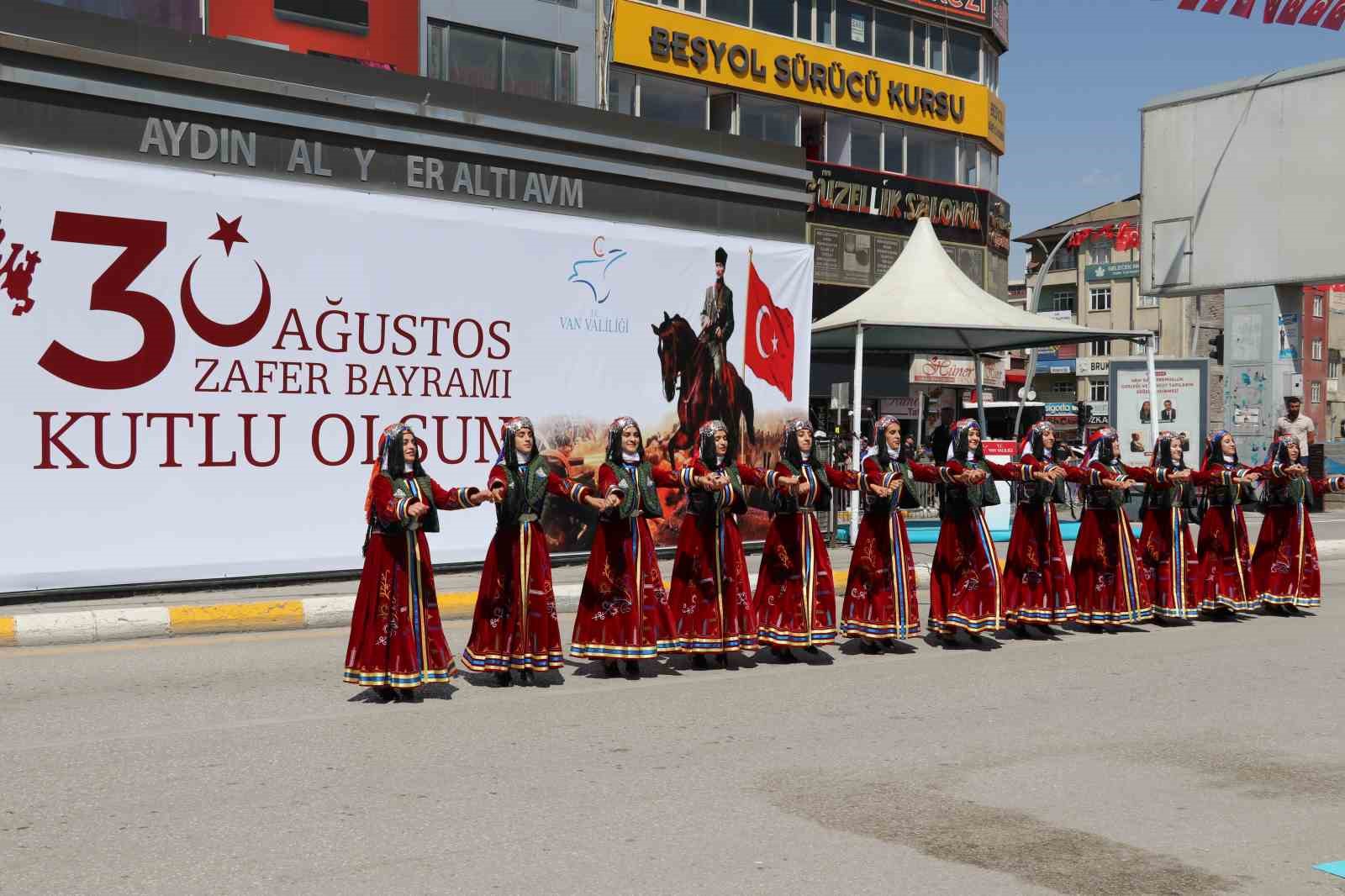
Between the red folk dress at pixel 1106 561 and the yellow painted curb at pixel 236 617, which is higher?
the red folk dress at pixel 1106 561

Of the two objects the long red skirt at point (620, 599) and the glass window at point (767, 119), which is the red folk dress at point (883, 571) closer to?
the long red skirt at point (620, 599)

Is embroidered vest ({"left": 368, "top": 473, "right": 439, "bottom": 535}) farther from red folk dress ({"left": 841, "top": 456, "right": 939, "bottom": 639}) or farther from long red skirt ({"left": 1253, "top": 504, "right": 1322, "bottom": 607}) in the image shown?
long red skirt ({"left": 1253, "top": 504, "right": 1322, "bottom": 607})

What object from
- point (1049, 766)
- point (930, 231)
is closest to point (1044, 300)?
point (930, 231)

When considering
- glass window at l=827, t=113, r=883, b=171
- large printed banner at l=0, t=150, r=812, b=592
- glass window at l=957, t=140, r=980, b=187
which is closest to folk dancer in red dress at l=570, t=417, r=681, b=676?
large printed banner at l=0, t=150, r=812, b=592

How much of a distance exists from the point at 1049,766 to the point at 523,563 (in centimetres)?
355

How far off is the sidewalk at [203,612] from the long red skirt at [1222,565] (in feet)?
18.7

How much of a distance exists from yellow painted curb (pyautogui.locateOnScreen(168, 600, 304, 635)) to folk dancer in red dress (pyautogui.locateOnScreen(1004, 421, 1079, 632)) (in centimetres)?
586

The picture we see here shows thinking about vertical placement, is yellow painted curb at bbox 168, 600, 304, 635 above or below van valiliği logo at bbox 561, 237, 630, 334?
below

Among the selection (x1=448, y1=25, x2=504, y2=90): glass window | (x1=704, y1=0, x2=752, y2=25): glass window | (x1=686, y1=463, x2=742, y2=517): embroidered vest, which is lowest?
(x1=686, y1=463, x2=742, y2=517): embroidered vest

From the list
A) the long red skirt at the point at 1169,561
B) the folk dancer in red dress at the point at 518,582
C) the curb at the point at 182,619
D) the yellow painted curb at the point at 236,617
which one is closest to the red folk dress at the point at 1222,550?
the long red skirt at the point at 1169,561

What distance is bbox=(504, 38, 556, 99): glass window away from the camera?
77.1ft

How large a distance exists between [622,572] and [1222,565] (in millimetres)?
6183

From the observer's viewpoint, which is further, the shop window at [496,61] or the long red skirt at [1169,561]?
the shop window at [496,61]

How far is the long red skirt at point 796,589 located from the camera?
32.1 ft
